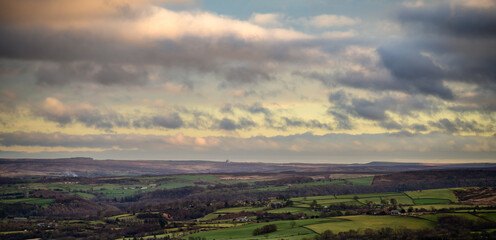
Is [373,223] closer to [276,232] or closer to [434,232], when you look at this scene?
[434,232]

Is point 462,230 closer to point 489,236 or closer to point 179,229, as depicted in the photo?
point 489,236

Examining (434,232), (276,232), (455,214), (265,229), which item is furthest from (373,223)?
(265,229)

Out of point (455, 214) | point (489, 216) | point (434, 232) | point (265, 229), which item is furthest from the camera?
point (265, 229)

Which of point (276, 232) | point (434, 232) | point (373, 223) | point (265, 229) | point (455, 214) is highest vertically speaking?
point (455, 214)

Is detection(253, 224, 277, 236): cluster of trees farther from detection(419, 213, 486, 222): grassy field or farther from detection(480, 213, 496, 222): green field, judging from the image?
detection(480, 213, 496, 222): green field

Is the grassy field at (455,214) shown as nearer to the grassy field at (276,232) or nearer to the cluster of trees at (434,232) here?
the cluster of trees at (434,232)

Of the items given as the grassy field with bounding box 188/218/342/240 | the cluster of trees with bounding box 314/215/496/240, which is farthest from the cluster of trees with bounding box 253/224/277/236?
the cluster of trees with bounding box 314/215/496/240

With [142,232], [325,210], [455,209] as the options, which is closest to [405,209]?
[455,209]
